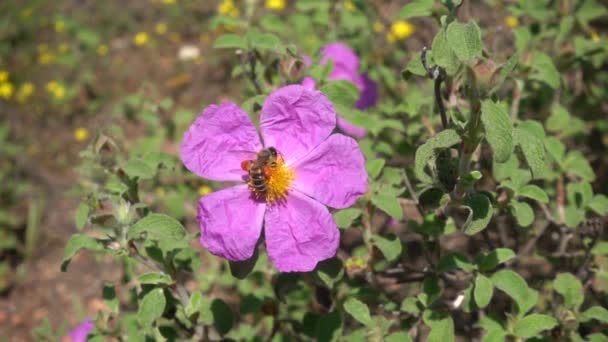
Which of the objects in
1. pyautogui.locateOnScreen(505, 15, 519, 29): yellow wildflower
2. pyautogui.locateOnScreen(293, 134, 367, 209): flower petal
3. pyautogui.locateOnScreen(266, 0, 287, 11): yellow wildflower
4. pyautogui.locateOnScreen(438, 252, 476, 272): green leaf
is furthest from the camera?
pyautogui.locateOnScreen(266, 0, 287, 11): yellow wildflower

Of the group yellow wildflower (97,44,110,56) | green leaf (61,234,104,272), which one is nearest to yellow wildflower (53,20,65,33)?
yellow wildflower (97,44,110,56)

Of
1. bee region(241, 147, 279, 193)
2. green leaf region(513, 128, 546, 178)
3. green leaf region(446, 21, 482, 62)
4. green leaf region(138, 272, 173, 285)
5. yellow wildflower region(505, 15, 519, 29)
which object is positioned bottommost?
green leaf region(138, 272, 173, 285)

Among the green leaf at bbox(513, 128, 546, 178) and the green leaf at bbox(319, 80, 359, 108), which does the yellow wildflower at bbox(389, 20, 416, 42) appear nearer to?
the green leaf at bbox(319, 80, 359, 108)

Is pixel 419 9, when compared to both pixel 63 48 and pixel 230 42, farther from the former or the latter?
pixel 63 48

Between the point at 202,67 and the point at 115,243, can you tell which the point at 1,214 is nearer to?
the point at 202,67

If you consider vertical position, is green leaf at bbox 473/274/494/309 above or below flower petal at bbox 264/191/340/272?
below

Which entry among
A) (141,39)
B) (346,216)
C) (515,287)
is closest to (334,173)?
(346,216)
